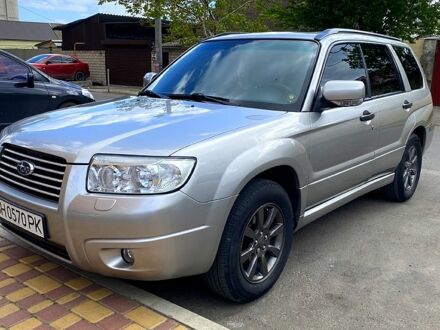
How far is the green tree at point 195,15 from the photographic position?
44.5 ft

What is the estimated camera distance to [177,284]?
3.34m

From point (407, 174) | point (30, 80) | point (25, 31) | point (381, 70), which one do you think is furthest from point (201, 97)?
point (25, 31)

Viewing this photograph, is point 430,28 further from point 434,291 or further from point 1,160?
point 1,160

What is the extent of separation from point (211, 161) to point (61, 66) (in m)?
24.8

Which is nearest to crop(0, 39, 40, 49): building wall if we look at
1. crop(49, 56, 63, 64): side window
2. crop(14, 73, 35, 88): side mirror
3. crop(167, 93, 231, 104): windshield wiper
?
crop(49, 56, 63, 64): side window

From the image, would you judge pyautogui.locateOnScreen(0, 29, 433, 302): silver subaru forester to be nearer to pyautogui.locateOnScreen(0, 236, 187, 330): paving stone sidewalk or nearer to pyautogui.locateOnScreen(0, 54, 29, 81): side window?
pyautogui.locateOnScreen(0, 236, 187, 330): paving stone sidewalk

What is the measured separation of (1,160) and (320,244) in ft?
8.35

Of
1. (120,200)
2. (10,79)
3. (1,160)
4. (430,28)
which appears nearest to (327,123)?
(120,200)

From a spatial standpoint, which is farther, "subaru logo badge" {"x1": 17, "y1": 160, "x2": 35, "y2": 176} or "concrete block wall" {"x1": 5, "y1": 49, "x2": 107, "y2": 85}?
"concrete block wall" {"x1": 5, "y1": 49, "x2": 107, "y2": 85}

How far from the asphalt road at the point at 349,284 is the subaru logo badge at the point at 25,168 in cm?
104

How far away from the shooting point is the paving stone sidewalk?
268 cm

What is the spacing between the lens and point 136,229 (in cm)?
251

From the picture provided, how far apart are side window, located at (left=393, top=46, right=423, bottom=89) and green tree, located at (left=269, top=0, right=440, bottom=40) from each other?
29.7 ft

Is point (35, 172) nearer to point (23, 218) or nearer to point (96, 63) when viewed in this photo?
point (23, 218)
